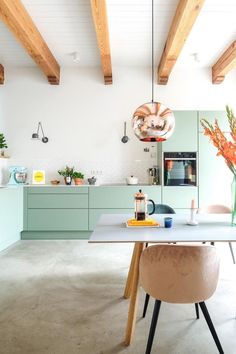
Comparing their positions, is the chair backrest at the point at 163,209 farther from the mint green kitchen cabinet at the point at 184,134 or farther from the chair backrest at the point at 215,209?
the mint green kitchen cabinet at the point at 184,134

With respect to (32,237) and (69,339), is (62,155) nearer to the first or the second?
(32,237)

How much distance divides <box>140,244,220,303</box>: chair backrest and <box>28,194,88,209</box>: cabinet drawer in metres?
2.98

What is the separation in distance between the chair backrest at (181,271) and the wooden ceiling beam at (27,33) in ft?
9.51

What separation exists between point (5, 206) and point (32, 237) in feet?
2.90

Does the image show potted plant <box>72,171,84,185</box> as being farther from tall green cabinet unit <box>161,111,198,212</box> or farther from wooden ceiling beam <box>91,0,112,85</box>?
wooden ceiling beam <box>91,0,112,85</box>

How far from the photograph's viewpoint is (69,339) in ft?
5.94

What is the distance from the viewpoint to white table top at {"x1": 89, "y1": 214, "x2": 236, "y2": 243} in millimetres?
1660

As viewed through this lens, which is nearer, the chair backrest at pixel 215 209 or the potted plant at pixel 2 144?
the chair backrest at pixel 215 209

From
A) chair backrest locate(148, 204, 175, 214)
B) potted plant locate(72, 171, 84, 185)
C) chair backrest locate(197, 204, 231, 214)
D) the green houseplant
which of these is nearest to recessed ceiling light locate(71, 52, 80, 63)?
the green houseplant

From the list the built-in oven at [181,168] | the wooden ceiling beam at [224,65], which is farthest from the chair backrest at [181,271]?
the wooden ceiling beam at [224,65]

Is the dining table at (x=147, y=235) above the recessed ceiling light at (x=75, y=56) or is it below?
below

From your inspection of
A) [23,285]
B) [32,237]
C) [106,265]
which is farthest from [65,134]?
[23,285]

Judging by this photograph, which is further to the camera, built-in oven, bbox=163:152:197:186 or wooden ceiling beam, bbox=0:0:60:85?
built-in oven, bbox=163:152:197:186

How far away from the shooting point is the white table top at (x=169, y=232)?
5.45ft
